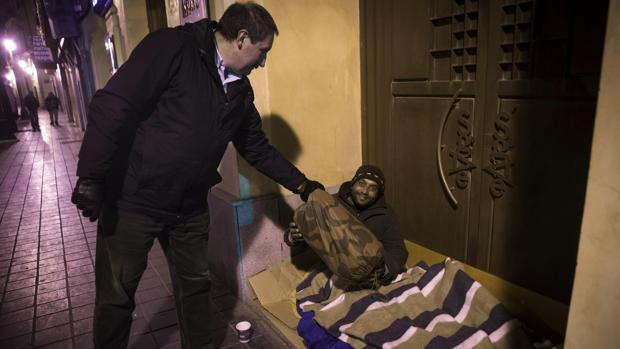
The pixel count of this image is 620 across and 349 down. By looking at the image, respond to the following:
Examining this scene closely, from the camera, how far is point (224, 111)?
2080 mm

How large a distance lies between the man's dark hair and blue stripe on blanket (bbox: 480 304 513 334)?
2.02 meters

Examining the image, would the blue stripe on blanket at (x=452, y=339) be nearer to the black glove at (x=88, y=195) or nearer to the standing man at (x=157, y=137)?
the standing man at (x=157, y=137)

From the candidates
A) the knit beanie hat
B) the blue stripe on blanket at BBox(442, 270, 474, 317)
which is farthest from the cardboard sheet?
the blue stripe on blanket at BBox(442, 270, 474, 317)

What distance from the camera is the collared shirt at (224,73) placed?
208 cm

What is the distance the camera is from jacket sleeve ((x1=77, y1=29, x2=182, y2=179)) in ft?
5.76

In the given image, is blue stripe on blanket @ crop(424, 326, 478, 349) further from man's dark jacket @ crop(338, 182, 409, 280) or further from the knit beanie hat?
the knit beanie hat

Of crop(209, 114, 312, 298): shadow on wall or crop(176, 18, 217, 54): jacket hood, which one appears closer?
crop(176, 18, 217, 54): jacket hood

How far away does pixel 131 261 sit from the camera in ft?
6.89

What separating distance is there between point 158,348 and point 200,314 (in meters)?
0.56

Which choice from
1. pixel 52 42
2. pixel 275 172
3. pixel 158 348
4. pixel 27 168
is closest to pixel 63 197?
pixel 27 168

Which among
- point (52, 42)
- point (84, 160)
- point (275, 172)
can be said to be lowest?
point (275, 172)

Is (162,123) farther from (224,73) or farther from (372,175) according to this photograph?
(372,175)

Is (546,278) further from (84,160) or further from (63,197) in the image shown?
(63,197)

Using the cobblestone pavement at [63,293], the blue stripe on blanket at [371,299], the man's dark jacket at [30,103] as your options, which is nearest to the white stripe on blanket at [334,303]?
the blue stripe on blanket at [371,299]
